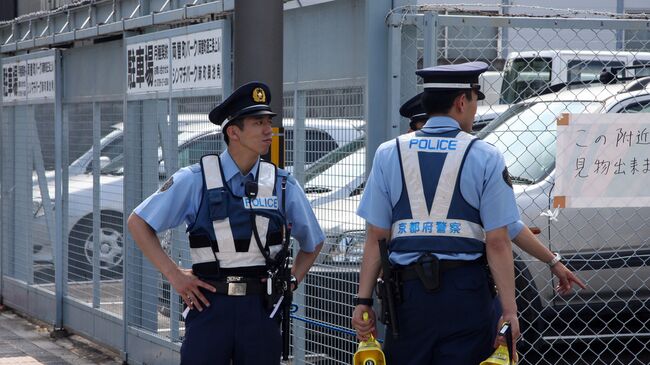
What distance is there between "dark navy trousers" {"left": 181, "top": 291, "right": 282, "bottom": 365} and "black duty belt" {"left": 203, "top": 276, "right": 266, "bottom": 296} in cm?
2

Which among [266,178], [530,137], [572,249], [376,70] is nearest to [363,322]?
[266,178]

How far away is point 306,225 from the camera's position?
5148 millimetres

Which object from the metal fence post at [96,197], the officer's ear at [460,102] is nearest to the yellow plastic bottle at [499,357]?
the officer's ear at [460,102]

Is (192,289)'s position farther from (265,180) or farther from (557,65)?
(557,65)

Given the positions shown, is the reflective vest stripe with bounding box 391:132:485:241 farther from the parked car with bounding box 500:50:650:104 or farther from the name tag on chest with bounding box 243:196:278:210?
the parked car with bounding box 500:50:650:104

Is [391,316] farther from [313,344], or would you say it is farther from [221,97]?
[221,97]

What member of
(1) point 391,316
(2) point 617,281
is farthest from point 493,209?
(2) point 617,281

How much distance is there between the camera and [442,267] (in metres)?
4.40

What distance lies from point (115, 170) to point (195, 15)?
213 cm

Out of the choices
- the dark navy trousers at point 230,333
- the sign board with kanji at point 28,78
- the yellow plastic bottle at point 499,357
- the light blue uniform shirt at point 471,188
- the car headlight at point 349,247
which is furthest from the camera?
the sign board with kanji at point 28,78

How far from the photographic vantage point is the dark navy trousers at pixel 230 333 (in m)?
4.85

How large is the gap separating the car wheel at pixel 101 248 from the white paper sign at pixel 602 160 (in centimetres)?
453

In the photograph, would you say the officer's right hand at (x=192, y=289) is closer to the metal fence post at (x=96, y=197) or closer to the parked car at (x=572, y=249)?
the parked car at (x=572, y=249)

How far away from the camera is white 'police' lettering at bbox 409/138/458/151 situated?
4438 mm
